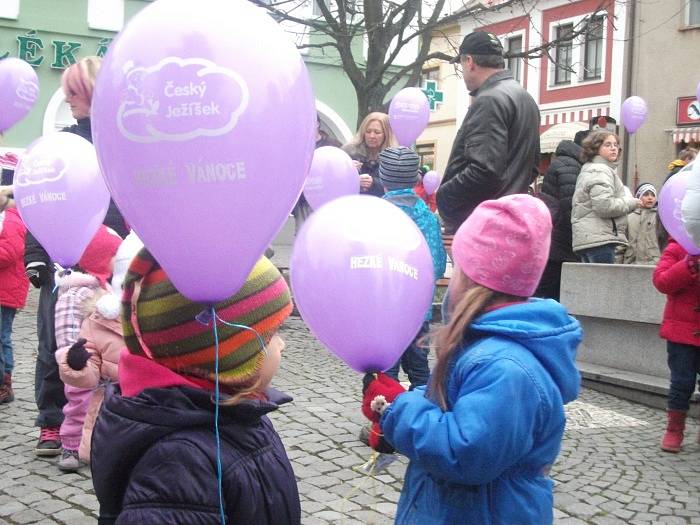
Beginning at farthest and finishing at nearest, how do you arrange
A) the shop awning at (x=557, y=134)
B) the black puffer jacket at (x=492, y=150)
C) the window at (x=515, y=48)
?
1. the window at (x=515, y=48)
2. the shop awning at (x=557, y=134)
3. the black puffer jacket at (x=492, y=150)

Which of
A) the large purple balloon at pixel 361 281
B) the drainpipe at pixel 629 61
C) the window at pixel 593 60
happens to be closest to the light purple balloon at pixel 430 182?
the large purple balloon at pixel 361 281

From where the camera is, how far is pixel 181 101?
1583 mm

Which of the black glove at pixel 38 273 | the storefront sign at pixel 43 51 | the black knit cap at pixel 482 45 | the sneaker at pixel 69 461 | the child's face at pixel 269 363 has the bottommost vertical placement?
the sneaker at pixel 69 461

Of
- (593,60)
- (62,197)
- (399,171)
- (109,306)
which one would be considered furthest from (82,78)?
(593,60)

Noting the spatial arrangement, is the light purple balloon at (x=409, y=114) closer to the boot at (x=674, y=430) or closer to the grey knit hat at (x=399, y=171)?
the grey knit hat at (x=399, y=171)

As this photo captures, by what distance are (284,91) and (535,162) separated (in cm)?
262

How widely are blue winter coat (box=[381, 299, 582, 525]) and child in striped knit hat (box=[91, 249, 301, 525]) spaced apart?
349 millimetres

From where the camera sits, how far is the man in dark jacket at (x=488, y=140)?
152 inches

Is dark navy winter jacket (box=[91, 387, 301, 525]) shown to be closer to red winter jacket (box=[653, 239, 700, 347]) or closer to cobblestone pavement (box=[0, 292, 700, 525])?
cobblestone pavement (box=[0, 292, 700, 525])

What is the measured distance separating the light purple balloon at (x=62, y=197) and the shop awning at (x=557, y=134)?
1991 centimetres

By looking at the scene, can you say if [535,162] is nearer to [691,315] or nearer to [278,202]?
[691,315]

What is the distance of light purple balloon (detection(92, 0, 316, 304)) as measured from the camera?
1.60 m

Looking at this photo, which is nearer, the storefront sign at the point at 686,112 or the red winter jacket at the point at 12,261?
the red winter jacket at the point at 12,261

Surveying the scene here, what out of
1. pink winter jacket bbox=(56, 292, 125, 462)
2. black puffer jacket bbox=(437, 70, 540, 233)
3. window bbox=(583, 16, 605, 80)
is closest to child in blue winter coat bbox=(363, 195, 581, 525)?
black puffer jacket bbox=(437, 70, 540, 233)
